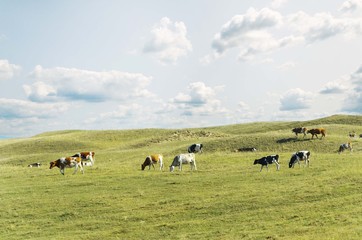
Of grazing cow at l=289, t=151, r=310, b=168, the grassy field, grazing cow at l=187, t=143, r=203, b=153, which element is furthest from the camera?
grazing cow at l=187, t=143, r=203, b=153

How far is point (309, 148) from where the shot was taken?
56.5 m

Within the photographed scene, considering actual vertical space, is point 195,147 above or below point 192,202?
above

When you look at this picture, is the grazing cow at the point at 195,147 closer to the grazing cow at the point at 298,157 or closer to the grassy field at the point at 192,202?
the grassy field at the point at 192,202

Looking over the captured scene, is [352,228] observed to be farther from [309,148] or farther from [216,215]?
[309,148]

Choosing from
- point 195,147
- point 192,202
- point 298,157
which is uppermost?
point 195,147

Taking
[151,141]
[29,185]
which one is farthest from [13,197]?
[151,141]

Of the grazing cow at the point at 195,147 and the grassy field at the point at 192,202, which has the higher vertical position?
the grazing cow at the point at 195,147

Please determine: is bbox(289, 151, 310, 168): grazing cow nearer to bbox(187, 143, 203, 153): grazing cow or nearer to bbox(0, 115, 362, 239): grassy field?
bbox(0, 115, 362, 239): grassy field

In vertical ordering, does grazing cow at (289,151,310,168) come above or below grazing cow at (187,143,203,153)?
below

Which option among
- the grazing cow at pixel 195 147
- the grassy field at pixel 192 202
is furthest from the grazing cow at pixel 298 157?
the grazing cow at pixel 195 147

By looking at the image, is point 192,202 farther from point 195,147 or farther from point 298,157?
point 195,147

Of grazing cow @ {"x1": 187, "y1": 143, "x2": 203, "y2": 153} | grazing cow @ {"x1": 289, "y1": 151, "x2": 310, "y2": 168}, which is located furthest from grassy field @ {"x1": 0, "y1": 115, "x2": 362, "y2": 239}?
grazing cow @ {"x1": 187, "y1": 143, "x2": 203, "y2": 153}

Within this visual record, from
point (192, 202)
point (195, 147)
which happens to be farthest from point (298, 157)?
point (195, 147)

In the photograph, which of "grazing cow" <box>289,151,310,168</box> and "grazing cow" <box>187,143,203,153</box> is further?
"grazing cow" <box>187,143,203,153</box>
